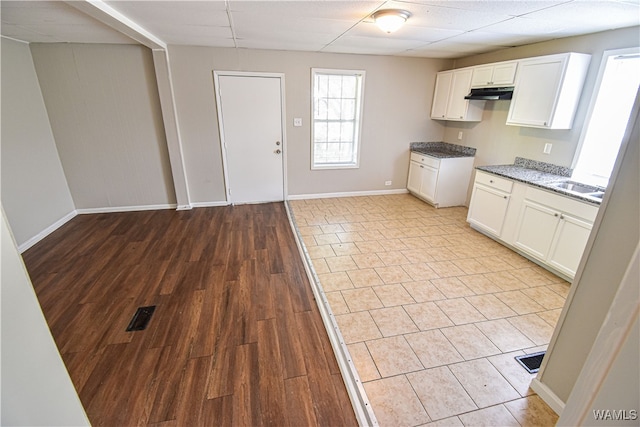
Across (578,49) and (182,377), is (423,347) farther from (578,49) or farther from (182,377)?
(578,49)

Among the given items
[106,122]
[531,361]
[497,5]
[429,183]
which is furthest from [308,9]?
[106,122]

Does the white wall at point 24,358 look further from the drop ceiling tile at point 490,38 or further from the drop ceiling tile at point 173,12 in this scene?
the drop ceiling tile at point 490,38

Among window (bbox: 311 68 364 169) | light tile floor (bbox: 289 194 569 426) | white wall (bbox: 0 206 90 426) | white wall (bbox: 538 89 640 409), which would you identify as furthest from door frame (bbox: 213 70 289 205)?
white wall (bbox: 538 89 640 409)

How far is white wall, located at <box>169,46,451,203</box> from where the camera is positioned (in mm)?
4168

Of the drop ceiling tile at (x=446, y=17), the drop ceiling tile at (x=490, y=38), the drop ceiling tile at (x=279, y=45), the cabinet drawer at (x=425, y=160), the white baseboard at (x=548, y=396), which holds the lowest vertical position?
the white baseboard at (x=548, y=396)

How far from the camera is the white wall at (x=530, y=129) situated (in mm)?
2863

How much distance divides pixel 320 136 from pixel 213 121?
1750mm

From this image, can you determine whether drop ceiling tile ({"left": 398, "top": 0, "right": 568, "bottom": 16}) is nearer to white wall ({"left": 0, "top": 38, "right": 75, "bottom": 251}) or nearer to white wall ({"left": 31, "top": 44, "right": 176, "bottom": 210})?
white wall ({"left": 31, "top": 44, "right": 176, "bottom": 210})

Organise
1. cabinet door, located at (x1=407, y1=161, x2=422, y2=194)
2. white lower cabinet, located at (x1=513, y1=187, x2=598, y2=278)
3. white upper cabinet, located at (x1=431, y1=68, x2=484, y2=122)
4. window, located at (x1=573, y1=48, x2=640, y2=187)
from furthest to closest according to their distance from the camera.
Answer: cabinet door, located at (x1=407, y1=161, x2=422, y2=194) < white upper cabinet, located at (x1=431, y1=68, x2=484, y2=122) < window, located at (x1=573, y1=48, x2=640, y2=187) < white lower cabinet, located at (x1=513, y1=187, x2=598, y2=278)

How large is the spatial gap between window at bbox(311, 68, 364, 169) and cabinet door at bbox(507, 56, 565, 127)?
224 centimetres

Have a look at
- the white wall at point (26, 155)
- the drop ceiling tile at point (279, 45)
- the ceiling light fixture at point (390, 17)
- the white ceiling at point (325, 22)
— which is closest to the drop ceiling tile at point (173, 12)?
the white ceiling at point (325, 22)

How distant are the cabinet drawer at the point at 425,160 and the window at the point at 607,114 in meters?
1.75

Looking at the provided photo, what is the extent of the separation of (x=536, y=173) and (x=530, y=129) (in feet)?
1.98

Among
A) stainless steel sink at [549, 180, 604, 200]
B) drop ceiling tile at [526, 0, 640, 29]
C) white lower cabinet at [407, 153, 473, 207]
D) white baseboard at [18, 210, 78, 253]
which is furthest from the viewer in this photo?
white lower cabinet at [407, 153, 473, 207]
